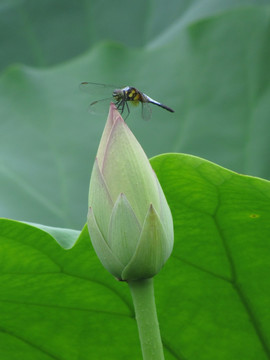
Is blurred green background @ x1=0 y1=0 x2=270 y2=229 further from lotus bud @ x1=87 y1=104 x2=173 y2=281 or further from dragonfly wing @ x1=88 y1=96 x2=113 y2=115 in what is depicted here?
lotus bud @ x1=87 y1=104 x2=173 y2=281

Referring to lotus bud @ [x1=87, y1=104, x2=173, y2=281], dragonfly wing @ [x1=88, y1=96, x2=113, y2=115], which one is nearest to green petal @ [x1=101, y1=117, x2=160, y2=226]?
lotus bud @ [x1=87, y1=104, x2=173, y2=281]

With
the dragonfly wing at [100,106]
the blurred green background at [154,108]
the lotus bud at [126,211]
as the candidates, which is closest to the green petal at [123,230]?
the lotus bud at [126,211]

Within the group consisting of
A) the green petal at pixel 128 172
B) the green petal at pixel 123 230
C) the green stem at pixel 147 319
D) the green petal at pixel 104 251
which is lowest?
the green stem at pixel 147 319

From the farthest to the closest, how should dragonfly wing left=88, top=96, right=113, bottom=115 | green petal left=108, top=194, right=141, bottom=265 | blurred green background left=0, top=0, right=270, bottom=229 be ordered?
blurred green background left=0, top=0, right=270, bottom=229 < dragonfly wing left=88, top=96, right=113, bottom=115 < green petal left=108, top=194, right=141, bottom=265

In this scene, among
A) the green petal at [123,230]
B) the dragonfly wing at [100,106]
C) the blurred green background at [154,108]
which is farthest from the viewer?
the blurred green background at [154,108]

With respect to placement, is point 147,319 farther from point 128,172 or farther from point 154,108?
point 154,108

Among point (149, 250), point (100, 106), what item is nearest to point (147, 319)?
point (149, 250)

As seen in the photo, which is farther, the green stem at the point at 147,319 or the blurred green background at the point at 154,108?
the blurred green background at the point at 154,108

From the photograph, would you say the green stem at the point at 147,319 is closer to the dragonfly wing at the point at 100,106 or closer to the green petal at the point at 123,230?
the green petal at the point at 123,230
